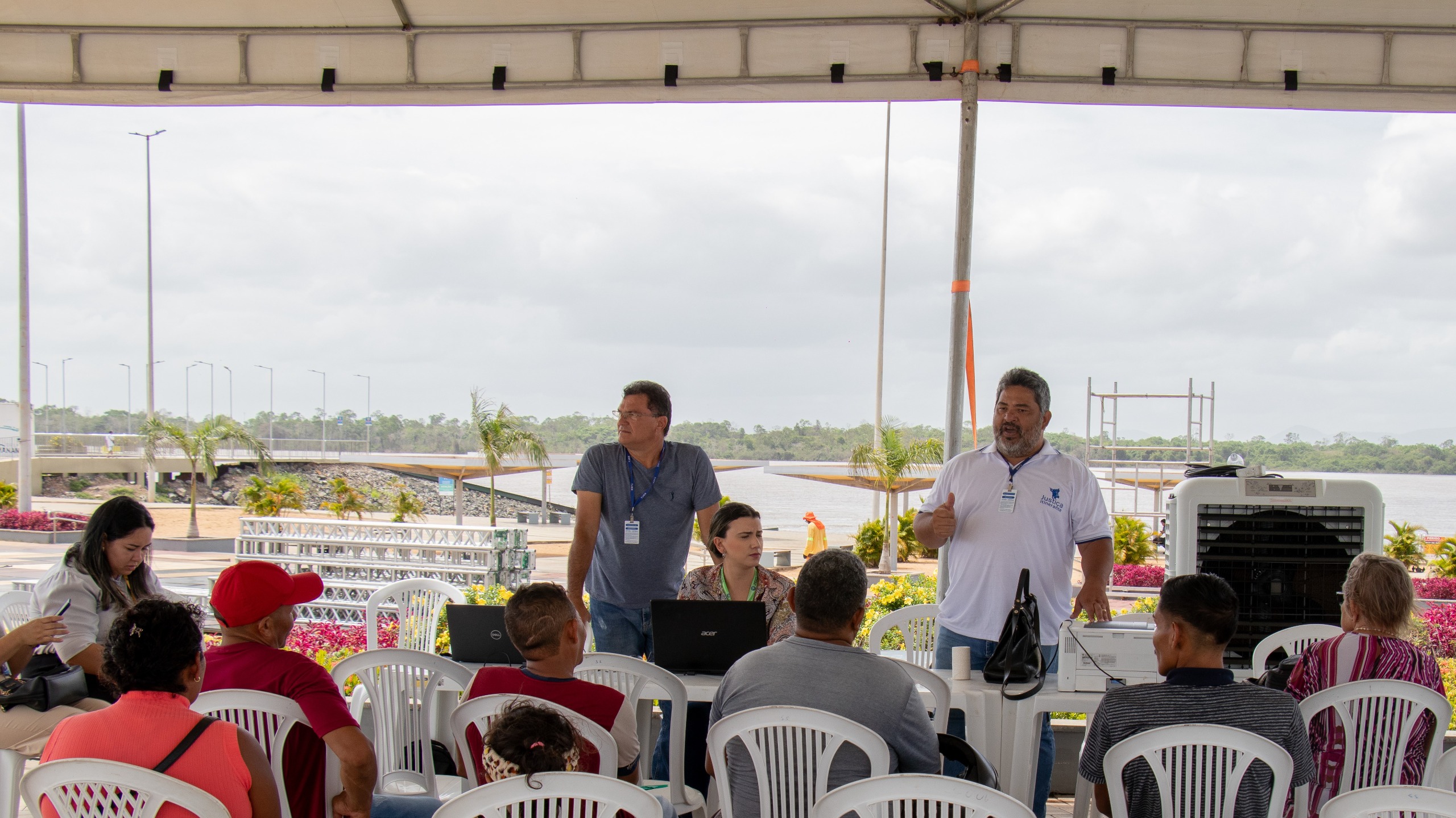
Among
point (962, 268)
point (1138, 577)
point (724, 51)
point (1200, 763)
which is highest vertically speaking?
point (724, 51)

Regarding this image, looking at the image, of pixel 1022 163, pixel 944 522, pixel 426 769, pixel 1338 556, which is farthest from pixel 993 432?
pixel 1022 163

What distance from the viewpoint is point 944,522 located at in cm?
341

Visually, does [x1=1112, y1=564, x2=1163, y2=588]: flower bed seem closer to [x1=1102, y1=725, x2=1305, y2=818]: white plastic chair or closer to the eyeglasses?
the eyeglasses

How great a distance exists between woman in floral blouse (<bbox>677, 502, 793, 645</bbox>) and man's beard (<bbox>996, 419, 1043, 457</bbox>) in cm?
91

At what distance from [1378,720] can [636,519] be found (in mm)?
2381

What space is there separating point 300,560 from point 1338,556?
11.6 metres

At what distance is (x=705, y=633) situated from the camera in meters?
2.99

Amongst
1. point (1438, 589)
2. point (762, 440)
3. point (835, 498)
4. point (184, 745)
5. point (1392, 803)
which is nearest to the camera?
point (1392, 803)

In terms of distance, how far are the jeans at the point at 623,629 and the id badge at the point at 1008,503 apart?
53.9 inches

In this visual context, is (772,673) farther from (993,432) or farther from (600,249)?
(600,249)

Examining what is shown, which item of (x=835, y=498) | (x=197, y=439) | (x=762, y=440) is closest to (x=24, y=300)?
(x=197, y=439)

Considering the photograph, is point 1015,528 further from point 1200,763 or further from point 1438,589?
point 1438,589

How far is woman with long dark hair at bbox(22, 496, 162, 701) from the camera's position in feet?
10.2

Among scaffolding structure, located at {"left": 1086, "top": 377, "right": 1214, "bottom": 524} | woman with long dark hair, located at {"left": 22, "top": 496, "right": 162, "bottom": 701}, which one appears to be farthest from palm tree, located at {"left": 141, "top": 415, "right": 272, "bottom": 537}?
woman with long dark hair, located at {"left": 22, "top": 496, "right": 162, "bottom": 701}
